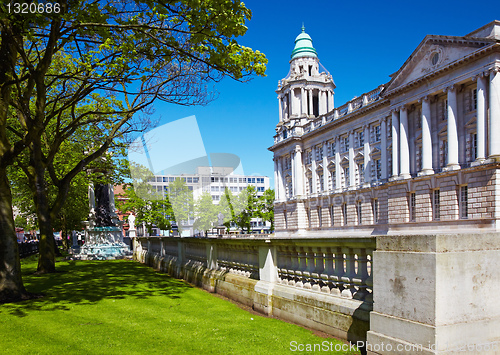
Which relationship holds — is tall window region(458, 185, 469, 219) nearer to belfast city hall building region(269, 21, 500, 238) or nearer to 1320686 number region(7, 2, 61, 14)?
belfast city hall building region(269, 21, 500, 238)

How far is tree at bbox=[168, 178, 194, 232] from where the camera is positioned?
69.2m

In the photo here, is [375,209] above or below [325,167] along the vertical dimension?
below

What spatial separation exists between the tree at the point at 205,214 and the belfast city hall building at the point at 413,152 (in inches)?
647

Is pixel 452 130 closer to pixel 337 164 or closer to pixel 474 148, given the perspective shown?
pixel 474 148

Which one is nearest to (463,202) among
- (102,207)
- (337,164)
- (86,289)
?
(337,164)

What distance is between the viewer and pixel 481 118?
3622cm

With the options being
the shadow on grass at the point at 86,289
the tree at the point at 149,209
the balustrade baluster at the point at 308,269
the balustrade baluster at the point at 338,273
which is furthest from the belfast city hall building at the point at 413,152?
the tree at the point at 149,209

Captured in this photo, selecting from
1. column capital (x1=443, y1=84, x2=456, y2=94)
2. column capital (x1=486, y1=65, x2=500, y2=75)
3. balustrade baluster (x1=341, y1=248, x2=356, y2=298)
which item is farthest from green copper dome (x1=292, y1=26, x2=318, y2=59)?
balustrade baluster (x1=341, y1=248, x2=356, y2=298)

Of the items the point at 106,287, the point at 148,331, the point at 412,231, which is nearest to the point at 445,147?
the point at 412,231

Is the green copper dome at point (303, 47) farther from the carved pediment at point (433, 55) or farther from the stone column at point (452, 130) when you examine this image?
the stone column at point (452, 130)

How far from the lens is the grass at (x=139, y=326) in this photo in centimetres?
587

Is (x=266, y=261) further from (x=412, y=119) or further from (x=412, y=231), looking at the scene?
(x=412, y=119)

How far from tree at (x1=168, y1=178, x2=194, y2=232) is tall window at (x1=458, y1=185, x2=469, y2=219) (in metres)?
42.6

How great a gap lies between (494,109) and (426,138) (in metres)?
7.94
